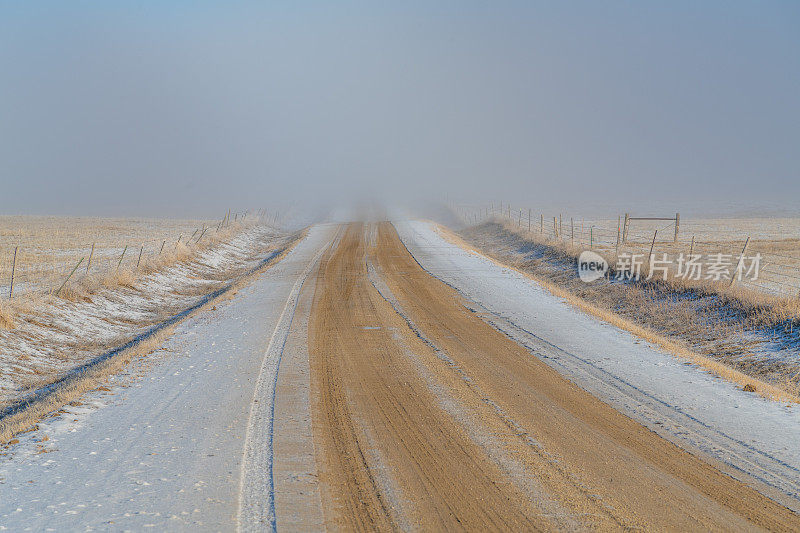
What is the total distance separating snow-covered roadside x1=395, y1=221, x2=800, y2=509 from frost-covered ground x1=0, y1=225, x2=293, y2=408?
9392mm

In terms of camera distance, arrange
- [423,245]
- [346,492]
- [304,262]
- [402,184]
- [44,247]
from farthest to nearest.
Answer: [402,184], [423,245], [44,247], [304,262], [346,492]

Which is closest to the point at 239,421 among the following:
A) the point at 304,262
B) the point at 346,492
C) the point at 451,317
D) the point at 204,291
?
the point at 346,492

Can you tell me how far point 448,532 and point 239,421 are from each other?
3774 mm

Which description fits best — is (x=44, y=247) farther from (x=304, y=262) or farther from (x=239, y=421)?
(x=239, y=421)

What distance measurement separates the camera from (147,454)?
706 cm

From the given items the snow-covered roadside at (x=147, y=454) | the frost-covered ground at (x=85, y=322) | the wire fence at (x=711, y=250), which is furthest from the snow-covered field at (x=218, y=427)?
the wire fence at (x=711, y=250)

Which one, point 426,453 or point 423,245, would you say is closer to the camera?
point 426,453

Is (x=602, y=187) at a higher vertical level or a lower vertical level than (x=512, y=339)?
higher

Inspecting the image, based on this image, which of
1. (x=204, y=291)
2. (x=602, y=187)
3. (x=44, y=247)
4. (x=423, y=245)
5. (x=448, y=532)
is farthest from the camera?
(x=602, y=187)

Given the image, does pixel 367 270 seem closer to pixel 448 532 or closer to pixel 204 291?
pixel 204 291

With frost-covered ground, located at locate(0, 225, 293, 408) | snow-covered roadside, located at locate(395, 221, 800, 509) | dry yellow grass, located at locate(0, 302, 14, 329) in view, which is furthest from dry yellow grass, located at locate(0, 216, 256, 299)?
snow-covered roadside, located at locate(395, 221, 800, 509)

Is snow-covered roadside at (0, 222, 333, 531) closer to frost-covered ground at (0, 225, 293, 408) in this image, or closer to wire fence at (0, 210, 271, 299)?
frost-covered ground at (0, 225, 293, 408)

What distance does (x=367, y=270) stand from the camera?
2347 cm

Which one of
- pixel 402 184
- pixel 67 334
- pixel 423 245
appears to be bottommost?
pixel 67 334
